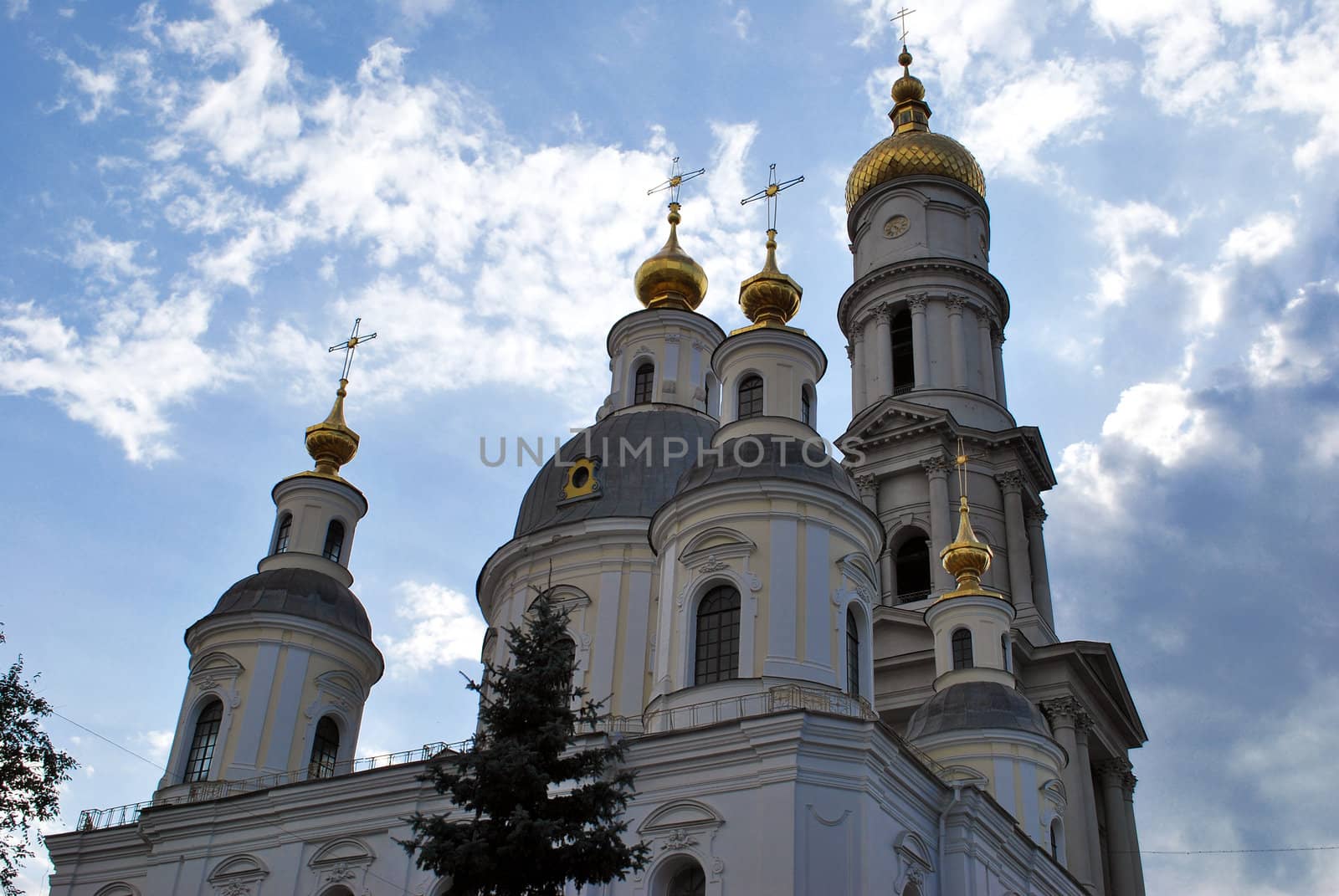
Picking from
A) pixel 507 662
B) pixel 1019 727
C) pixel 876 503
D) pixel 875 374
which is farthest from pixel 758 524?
pixel 875 374

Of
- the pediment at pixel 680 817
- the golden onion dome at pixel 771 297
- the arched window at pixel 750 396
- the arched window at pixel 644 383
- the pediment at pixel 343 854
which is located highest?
the arched window at pixel 644 383

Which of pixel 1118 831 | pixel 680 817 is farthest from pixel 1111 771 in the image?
pixel 680 817

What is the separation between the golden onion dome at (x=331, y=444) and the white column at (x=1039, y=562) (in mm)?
16212

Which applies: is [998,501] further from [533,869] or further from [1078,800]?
[533,869]

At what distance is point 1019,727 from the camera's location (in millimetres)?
23453

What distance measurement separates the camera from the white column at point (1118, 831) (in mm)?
29328

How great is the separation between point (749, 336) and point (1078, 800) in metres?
12.4

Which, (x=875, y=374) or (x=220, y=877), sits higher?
(x=875, y=374)

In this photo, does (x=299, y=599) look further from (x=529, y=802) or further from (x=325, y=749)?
(x=529, y=802)

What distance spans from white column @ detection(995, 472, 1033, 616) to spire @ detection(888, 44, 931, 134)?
13.5 metres

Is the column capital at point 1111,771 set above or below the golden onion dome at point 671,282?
below

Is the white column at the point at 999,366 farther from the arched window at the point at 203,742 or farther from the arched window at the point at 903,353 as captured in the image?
the arched window at the point at 203,742

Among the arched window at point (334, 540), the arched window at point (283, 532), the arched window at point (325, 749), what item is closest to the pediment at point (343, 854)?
the arched window at point (325, 749)

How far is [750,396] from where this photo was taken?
22.2 meters
